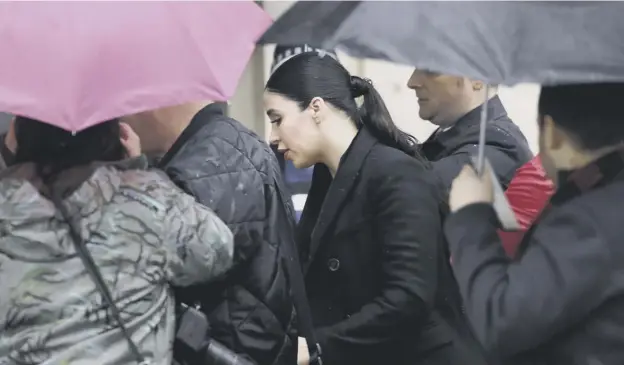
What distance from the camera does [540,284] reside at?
4.34 ft

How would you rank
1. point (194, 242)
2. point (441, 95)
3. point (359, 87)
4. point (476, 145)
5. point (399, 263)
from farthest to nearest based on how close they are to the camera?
point (441, 95) < point (476, 145) < point (359, 87) < point (399, 263) < point (194, 242)

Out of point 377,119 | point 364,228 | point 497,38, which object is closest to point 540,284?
point 497,38

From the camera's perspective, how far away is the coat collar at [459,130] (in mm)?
2477

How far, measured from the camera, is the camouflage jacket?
4.87 feet

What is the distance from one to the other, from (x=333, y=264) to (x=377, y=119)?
0.36 metres

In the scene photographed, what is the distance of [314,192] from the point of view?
2.21 meters

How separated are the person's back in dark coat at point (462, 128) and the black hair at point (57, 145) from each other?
3.14 feet

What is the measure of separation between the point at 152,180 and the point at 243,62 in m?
0.27

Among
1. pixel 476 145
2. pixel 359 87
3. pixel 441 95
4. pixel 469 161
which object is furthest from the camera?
pixel 441 95

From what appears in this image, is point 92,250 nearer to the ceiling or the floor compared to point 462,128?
nearer to the ceiling

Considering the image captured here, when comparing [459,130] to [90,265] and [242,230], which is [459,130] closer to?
[242,230]

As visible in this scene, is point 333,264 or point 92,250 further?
point 333,264

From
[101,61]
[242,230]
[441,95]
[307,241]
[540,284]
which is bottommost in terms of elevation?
[307,241]

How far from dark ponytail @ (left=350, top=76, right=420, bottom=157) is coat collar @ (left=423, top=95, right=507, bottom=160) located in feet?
1.09
